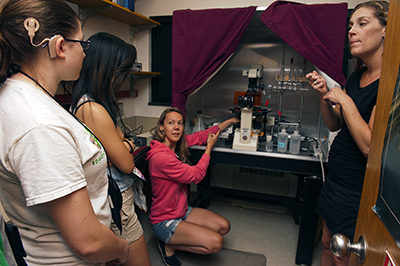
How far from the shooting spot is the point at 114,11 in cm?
226

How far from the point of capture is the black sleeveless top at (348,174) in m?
1.16

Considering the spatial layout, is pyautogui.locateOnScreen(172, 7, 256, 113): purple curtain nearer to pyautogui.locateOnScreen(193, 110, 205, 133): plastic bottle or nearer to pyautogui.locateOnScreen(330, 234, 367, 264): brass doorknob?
pyautogui.locateOnScreen(193, 110, 205, 133): plastic bottle

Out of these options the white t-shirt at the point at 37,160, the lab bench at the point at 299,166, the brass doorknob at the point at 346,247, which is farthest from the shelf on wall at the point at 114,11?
the brass doorknob at the point at 346,247

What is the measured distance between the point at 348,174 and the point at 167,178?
1084 mm

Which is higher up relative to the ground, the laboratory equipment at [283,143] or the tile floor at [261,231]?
the laboratory equipment at [283,143]

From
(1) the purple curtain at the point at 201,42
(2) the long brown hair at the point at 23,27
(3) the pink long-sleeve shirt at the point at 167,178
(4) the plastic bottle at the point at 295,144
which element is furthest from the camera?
(1) the purple curtain at the point at 201,42

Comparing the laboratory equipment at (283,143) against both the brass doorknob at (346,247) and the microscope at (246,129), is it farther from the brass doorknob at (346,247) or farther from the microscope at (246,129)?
the brass doorknob at (346,247)

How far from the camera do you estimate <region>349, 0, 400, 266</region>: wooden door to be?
501 mm

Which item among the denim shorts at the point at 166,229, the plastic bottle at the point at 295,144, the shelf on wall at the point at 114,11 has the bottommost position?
the denim shorts at the point at 166,229

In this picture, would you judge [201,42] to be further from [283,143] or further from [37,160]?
[37,160]

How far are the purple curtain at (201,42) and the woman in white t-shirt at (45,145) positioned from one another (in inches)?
60.0

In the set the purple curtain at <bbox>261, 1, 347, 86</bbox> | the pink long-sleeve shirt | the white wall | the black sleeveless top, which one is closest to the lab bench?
the pink long-sleeve shirt

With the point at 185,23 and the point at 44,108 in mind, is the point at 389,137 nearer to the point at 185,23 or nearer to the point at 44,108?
the point at 44,108

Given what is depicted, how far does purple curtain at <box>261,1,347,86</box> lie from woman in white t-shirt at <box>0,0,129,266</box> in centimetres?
162
